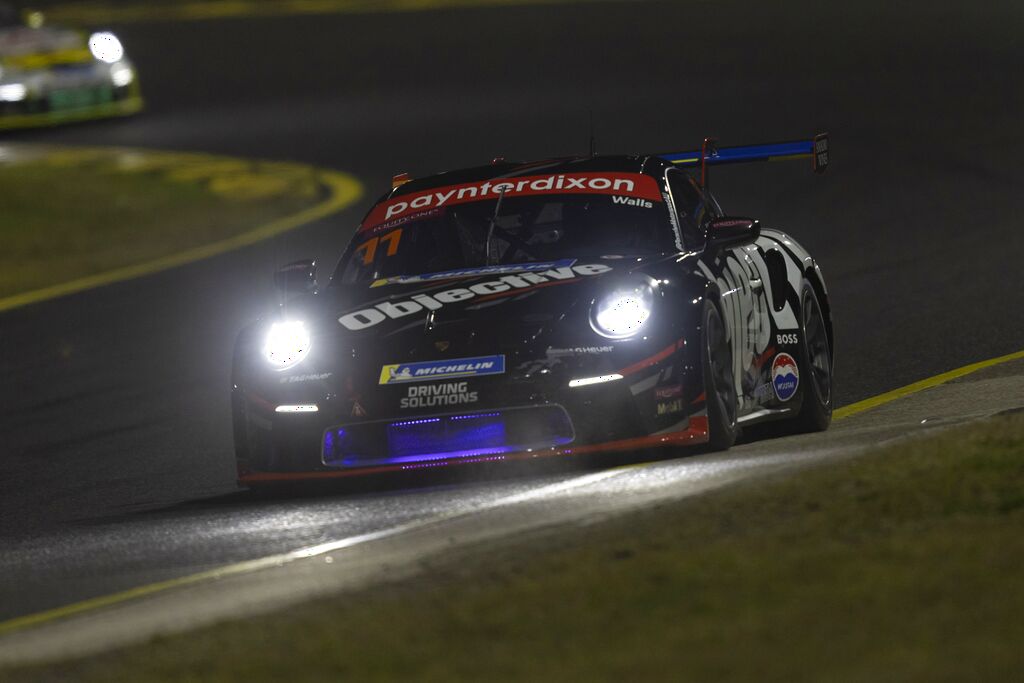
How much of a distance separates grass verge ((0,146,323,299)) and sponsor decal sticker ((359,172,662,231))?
7.27 meters

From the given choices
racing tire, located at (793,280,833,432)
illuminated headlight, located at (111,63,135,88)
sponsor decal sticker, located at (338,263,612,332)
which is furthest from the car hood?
illuminated headlight, located at (111,63,135,88)

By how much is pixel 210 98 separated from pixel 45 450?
17.6m

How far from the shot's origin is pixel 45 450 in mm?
10148

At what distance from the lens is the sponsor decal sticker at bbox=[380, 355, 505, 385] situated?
786 centimetres

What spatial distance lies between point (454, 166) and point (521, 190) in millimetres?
10669

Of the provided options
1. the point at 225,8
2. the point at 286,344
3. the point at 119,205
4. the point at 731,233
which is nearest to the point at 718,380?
the point at 731,233

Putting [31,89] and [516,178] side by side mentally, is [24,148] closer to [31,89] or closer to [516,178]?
[31,89]

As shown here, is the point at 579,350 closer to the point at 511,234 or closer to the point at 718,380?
the point at 718,380

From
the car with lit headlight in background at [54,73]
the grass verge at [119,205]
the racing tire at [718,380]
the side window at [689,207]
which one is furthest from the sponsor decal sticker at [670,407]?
the car with lit headlight in background at [54,73]

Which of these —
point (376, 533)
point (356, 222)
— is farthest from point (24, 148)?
point (376, 533)

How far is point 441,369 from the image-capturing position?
7.91 meters

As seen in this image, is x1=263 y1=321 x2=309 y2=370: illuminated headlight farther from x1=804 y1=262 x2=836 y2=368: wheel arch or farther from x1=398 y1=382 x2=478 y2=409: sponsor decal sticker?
x1=804 y1=262 x2=836 y2=368: wheel arch

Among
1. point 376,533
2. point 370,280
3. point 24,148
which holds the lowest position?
point 376,533

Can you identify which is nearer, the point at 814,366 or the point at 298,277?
the point at 298,277
